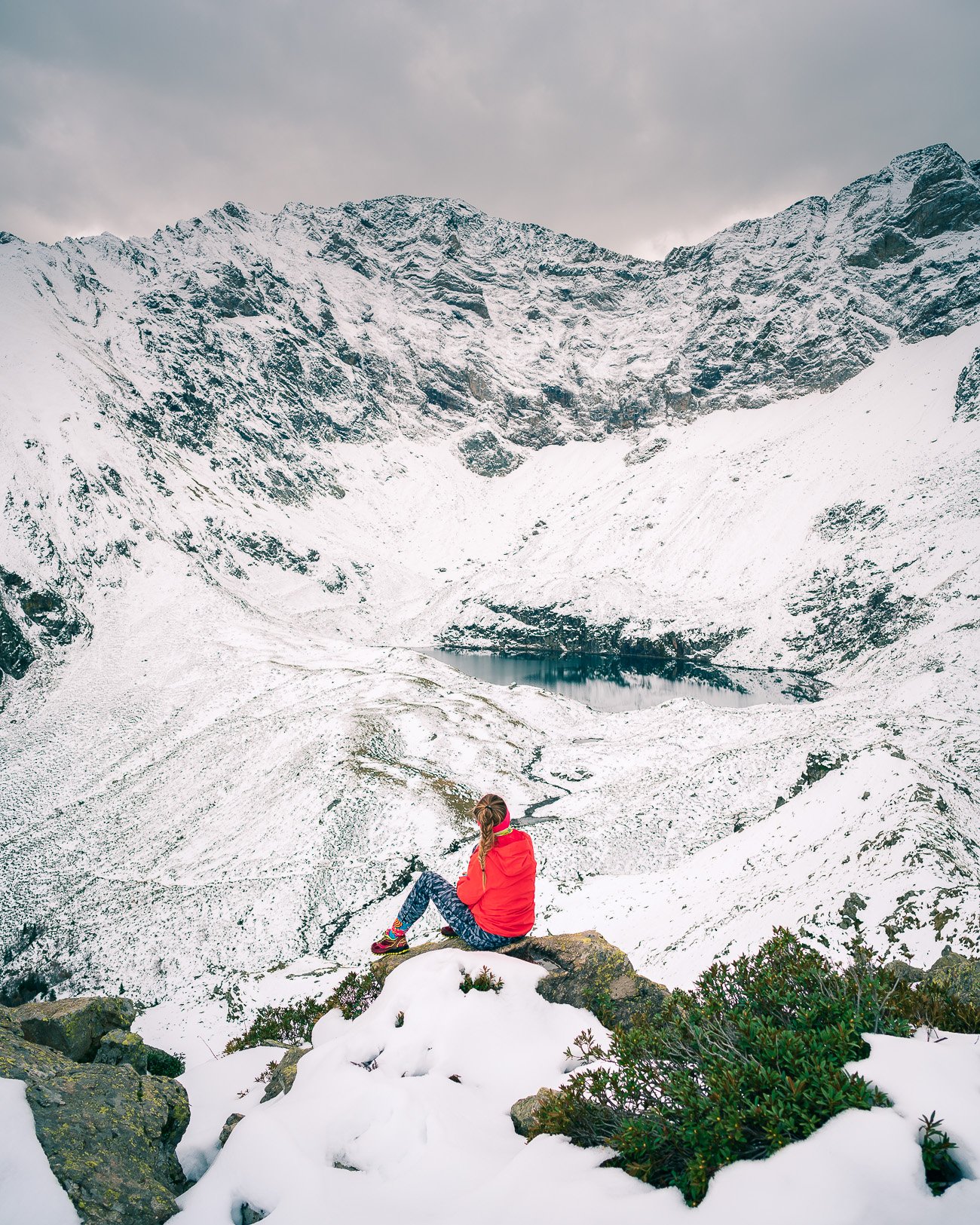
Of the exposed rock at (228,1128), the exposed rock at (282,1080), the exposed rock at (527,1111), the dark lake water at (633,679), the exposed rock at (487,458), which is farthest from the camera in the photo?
the exposed rock at (487,458)

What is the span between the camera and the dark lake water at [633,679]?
77.8m

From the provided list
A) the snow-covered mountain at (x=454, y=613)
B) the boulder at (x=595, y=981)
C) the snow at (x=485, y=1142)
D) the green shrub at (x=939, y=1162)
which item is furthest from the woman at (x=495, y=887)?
the snow-covered mountain at (x=454, y=613)

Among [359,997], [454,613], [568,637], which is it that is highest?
[454,613]

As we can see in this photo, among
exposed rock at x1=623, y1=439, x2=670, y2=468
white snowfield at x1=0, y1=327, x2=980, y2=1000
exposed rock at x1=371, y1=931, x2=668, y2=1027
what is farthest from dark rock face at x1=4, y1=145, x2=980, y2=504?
exposed rock at x1=371, y1=931, x2=668, y2=1027

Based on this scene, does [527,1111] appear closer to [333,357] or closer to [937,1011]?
[937,1011]

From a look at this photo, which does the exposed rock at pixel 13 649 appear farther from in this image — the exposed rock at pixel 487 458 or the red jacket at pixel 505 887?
the exposed rock at pixel 487 458

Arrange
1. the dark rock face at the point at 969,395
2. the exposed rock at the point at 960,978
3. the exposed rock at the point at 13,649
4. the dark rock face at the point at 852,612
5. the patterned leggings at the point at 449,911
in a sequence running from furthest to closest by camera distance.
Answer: the dark rock face at the point at 969,395 < the dark rock face at the point at 852,612 < the exposed rock at the point at 13,649 < the patterned leggings at the point at 449,911 < the exposed rock at the point at 960,978

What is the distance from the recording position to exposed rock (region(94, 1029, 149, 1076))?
26.3 ft

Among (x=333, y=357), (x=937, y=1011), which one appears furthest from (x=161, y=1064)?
(x=333, y=357)

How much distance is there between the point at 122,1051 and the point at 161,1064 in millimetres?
993

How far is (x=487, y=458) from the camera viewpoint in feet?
646

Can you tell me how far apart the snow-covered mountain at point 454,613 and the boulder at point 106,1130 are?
11113mm

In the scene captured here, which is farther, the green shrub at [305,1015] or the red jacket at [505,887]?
the green shrub at [305,1015]

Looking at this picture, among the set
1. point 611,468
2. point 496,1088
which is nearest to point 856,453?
point 611,468
